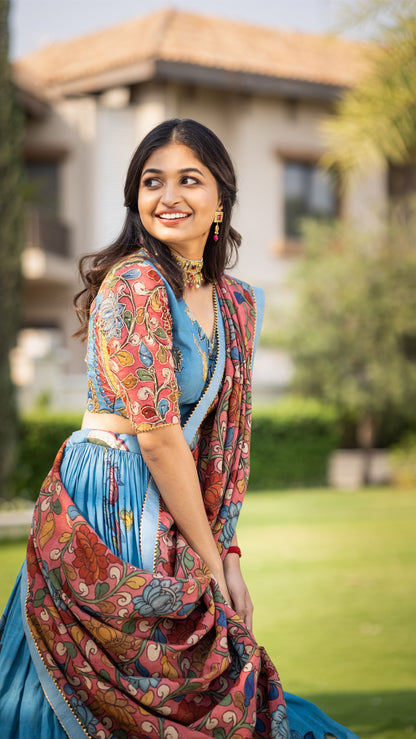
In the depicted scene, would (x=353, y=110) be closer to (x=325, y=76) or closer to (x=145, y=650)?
(x=145, y=650)

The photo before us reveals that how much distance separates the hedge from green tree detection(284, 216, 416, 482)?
0.59 meters

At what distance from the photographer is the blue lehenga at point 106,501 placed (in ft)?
7.11

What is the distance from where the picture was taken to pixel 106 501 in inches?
87.0

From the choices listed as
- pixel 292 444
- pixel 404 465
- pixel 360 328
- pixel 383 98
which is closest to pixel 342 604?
pixel 383 98

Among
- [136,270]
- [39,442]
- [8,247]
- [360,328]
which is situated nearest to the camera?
[136,270]

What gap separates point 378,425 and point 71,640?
14.1m

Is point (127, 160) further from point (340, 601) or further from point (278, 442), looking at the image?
point (340, 601)

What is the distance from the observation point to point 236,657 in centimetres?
220

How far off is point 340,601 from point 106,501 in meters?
4.52

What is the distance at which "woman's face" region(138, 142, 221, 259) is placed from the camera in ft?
7.51

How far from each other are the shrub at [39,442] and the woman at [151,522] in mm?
10478

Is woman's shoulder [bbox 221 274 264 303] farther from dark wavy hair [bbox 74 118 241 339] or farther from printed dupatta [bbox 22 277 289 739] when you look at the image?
printed dupatta [bbox 22 277 289 739]

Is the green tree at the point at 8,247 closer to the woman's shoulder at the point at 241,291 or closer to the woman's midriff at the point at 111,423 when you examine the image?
the woman's shoulder at the point at 241,291

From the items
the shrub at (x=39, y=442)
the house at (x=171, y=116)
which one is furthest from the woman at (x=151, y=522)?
the house at (x=171, y=116)
